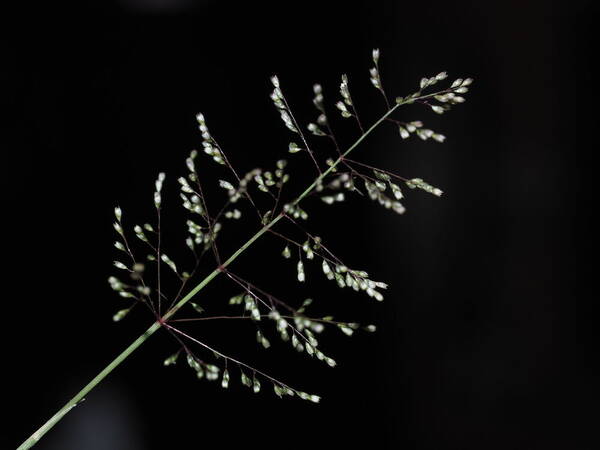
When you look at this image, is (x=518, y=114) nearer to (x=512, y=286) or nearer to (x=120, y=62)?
(x=512, y=286)

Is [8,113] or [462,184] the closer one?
[8,113]

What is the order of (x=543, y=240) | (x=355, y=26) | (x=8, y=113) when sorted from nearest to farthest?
1. (x=8, y=113)
2. (x=355, y=26)
3. (x=543, y=240)

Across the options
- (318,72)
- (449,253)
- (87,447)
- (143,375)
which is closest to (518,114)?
(449,253)

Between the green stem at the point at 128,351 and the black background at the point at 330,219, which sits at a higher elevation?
the green stem at the point at 128,351

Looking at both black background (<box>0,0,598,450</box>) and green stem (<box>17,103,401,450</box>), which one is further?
black background (<box>0,0,598,450</box>)

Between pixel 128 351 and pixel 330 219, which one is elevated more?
pixel 128 351

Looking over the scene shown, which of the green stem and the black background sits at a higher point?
the green stem

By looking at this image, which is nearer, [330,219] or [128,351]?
[128,351]

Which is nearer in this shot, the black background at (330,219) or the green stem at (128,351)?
the green stem at (128,351)
